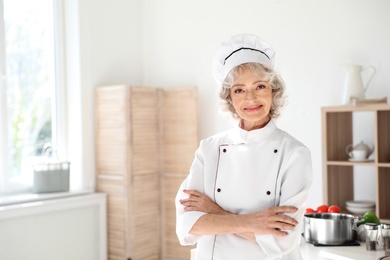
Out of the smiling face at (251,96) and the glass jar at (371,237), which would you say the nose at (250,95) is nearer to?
the smiling face at (251,96)

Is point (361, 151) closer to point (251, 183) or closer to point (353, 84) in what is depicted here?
point (353, 84)

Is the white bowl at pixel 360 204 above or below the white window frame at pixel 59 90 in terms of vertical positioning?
below

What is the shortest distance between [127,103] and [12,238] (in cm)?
141

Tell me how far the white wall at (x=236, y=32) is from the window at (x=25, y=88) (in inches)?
12.6

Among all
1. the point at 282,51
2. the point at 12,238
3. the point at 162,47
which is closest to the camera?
the point at 12,238

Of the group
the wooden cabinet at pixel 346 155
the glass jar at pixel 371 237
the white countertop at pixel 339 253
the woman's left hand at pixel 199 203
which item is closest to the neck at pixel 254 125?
the woman's left hand at pixel 199 203

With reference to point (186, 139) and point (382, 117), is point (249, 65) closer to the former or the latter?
point (382, 117)

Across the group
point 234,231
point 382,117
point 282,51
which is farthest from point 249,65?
point 282,51

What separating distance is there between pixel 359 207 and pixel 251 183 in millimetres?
2017

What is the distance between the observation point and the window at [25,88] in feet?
13.6

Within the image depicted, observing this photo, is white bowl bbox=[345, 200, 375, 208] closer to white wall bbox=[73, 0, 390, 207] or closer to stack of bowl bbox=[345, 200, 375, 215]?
stack of bowl bbox=[345, 200, 375, 215]

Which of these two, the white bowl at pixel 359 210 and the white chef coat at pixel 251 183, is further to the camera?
the white bowl at pixel 359 210

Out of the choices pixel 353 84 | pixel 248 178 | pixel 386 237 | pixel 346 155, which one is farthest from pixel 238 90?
pixel 346 155

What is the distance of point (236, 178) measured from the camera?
1854 millimetres
